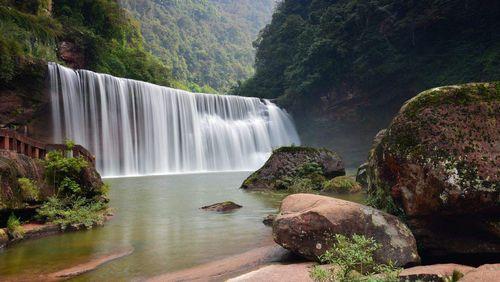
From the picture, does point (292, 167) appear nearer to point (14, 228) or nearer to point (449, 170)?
point (14, 228)

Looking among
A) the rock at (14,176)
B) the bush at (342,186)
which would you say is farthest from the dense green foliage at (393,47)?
the rock at (14,176)

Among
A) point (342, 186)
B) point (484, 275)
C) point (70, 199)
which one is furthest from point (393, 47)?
point (484, 275)

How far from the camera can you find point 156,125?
1314 inches

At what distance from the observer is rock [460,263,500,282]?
389 cm

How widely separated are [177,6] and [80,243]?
12925 centimetres

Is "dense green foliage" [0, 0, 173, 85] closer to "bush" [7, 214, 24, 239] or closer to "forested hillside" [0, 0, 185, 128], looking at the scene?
"forested hillside" [0, 0, 185, 128]

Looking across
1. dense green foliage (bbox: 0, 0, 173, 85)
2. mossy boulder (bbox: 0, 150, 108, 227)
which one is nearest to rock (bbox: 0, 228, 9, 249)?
mossy boulder (bbox: 0, 150, 108, 227)

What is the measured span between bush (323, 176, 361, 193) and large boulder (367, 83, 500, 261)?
899 centimetres

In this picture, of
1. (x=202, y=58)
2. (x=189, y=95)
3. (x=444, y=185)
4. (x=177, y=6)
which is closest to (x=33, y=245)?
(x=444, y=185)

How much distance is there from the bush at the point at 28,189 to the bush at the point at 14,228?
756 millimetres

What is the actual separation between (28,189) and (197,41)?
115 meters

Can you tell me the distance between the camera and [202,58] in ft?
374

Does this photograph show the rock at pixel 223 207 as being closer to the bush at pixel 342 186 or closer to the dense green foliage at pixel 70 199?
the dense green foliage at pixel 70 199

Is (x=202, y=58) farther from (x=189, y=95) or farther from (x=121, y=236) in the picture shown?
(x=121, y=236)
